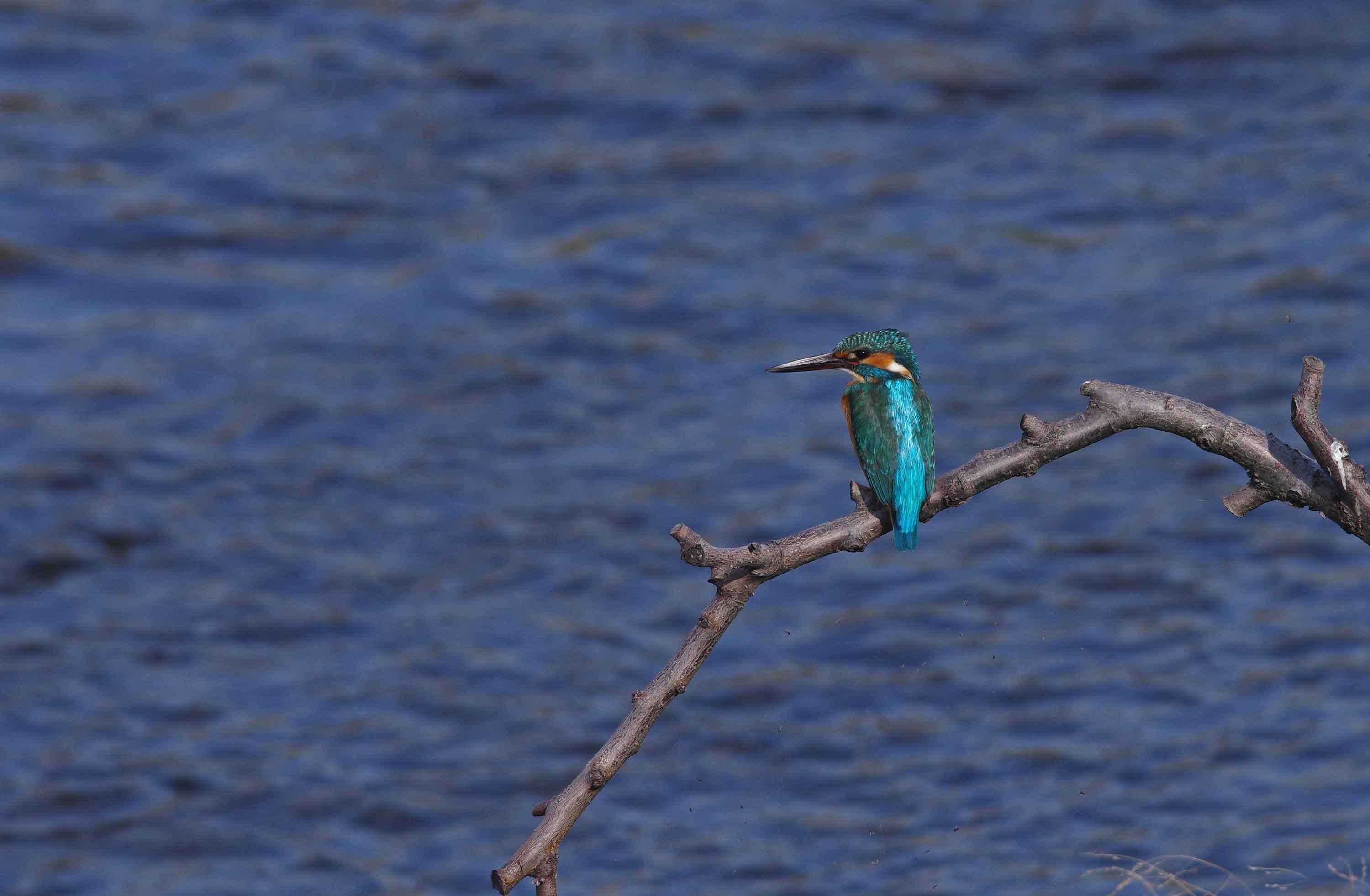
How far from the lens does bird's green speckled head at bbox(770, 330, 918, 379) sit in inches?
221

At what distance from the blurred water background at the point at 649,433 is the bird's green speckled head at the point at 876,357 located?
3023mm

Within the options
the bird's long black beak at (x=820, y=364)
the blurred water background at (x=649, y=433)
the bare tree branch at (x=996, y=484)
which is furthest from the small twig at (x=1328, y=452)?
the blurred water background at (x=649, y=433)

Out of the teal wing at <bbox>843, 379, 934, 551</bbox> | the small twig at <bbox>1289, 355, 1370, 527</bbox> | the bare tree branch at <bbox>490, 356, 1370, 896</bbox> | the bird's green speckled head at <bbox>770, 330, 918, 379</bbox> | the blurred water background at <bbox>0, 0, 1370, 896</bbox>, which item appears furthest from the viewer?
the blurred water background at <bbox>0, 0, 1370, 896</bbox>

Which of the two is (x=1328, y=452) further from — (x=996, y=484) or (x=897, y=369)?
(x=897, y=369)

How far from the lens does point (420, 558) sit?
1063 cm

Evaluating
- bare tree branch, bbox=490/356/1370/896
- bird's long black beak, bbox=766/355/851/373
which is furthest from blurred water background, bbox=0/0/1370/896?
bare tree branch, bbox=490/356/1370/896

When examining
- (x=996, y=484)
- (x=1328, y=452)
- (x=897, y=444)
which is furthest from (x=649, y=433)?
(x=1328, y=452)

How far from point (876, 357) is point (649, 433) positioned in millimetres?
5954

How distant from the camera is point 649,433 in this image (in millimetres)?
11562

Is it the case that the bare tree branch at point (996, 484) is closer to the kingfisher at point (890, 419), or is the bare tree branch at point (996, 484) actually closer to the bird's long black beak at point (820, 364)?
the kingfisher at point (890, 419)

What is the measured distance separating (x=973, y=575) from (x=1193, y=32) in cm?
693

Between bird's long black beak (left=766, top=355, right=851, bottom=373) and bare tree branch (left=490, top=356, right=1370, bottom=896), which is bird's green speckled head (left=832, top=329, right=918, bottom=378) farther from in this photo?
bare tree branch (left=490, top=356, right=1370, bottom=896)

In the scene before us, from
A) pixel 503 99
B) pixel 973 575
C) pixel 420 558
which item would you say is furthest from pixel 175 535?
pixel 503 99

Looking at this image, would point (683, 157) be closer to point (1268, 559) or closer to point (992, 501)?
point (992, 501)
